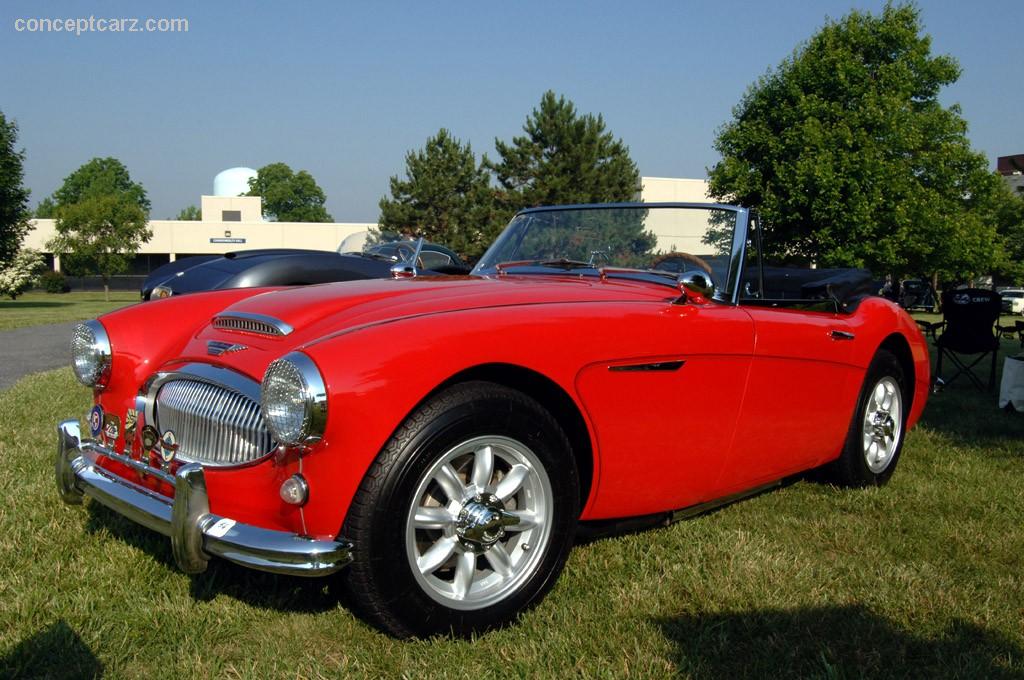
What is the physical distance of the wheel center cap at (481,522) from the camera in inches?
99.0

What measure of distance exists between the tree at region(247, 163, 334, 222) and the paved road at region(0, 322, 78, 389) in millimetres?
82705

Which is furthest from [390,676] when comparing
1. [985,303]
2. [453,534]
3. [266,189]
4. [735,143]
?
[266,189]

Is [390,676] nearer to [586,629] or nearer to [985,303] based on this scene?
[586,629]

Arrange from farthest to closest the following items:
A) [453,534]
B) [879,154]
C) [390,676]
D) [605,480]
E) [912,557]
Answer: [879,154], [912,557], [605,480], [453,534], [390,676]

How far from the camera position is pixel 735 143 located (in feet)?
100

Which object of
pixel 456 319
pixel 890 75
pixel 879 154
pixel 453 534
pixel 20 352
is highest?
pixel 890 75

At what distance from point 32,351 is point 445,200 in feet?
105

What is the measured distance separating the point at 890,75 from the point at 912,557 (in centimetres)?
2969

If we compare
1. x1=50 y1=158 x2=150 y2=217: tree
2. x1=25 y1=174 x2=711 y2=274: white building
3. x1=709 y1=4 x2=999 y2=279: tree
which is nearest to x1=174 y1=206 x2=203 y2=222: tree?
x1=50 y1=158 x2=150 y2=217: tree

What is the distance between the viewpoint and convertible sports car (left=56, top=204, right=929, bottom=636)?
2.29 meters

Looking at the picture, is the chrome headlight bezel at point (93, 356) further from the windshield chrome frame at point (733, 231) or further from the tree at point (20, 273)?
the tree at point (20, 273)

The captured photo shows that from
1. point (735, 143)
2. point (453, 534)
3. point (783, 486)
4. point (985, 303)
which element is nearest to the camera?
point (453, 534)

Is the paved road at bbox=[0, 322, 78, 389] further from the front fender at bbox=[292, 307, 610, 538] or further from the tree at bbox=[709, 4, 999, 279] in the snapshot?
the tree at bbox=[709, 4, 999, 279]

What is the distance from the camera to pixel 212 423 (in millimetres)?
2564
